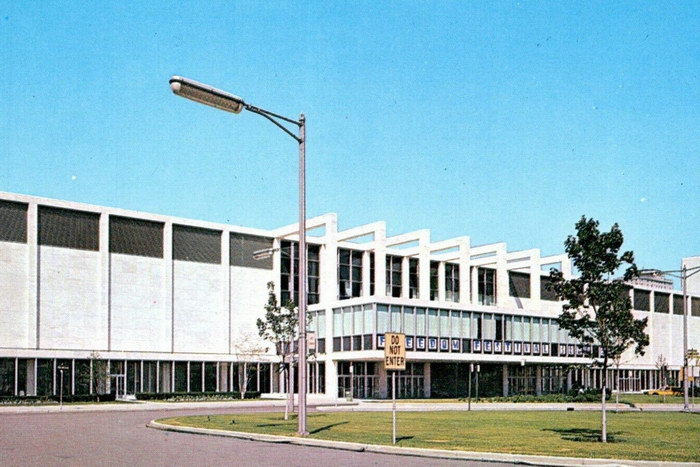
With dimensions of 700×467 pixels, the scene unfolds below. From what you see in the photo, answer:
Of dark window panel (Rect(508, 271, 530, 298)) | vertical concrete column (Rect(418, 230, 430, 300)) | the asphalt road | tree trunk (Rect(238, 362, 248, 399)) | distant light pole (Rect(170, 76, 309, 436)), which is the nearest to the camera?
the asphalt road

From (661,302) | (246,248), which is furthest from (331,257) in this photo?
(661,302)

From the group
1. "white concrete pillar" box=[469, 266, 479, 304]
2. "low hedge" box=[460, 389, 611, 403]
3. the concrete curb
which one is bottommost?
"low hedge" box=[460, 389, 611, 403]

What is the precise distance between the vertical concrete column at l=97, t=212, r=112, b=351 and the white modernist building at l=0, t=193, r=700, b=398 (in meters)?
0.10

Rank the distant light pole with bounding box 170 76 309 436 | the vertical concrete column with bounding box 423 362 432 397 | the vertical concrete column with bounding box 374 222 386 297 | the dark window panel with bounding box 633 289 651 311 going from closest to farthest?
1. the distant light pole with bounding box 170 76 309 436
2. the vertical concrete column with bounding box 374 222 386 297
3. the vertical concrete column with bounding box 423 362 432 397
4. the dark window panel with bounding box 633 289 651 311

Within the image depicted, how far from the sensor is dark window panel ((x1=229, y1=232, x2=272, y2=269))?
6750cm

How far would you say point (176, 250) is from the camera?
2518 inches

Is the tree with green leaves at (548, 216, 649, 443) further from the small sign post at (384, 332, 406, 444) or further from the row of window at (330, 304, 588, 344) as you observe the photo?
the row of window at (330, 304, 588, 344)

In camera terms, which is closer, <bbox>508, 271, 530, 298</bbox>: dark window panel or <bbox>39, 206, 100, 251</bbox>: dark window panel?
<bbox>39, 206, 100, 251</bbox>: dark window panel

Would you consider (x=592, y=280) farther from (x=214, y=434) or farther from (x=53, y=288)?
(x=53, y=288)

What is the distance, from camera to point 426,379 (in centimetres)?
6969

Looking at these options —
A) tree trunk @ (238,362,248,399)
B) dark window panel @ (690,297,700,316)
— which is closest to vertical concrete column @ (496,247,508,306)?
tree trunk @ (238,362,248,399)

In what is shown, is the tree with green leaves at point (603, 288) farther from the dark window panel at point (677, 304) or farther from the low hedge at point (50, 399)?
the dark window panel at point (677, 304)

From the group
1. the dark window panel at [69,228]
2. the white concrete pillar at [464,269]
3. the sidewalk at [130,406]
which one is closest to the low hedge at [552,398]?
the sidewalk at [130,406]

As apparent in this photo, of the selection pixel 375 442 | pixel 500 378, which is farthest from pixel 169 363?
pixel 375 442
